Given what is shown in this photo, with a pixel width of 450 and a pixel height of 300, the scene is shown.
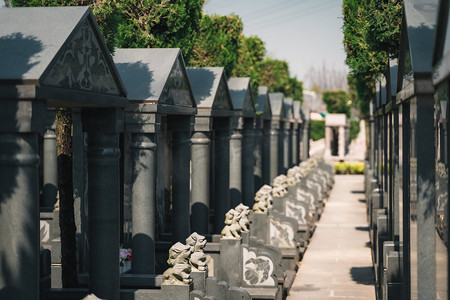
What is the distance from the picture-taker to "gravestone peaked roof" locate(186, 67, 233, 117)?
51.4 feet

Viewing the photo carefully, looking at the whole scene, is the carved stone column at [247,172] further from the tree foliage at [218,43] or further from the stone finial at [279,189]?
the tree foliage at [218,43]

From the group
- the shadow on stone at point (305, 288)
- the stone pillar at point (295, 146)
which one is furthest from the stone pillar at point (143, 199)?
the stone pillar at point (295, 146)

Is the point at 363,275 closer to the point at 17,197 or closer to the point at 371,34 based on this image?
the point at 371,34

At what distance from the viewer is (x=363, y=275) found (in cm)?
1772

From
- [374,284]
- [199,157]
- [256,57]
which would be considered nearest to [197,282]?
[199,157]

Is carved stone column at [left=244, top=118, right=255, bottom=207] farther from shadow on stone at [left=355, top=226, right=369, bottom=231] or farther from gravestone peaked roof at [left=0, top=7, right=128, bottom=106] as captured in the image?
gravestone peaked roof at [left=0, top=7, right=128, bottom=106]

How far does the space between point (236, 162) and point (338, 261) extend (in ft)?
12.4

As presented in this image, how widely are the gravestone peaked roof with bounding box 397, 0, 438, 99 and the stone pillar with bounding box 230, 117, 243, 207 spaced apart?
35.4 ft

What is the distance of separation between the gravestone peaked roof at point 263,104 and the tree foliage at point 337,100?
179 ft

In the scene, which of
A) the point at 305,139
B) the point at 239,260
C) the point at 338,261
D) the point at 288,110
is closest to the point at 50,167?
the point at 239,260

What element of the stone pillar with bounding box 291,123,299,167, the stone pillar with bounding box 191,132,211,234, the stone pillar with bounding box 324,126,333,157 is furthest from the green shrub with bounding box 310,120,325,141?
the stone pillar with bounding box 191,132,211,234

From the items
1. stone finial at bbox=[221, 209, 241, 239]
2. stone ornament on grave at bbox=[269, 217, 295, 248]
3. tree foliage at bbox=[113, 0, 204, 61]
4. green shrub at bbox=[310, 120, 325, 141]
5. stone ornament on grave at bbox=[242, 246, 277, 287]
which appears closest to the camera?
stone finial at bbox=[221, 209, 241, 239]

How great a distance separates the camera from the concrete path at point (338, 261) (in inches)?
632

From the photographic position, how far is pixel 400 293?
1071 centimetres
